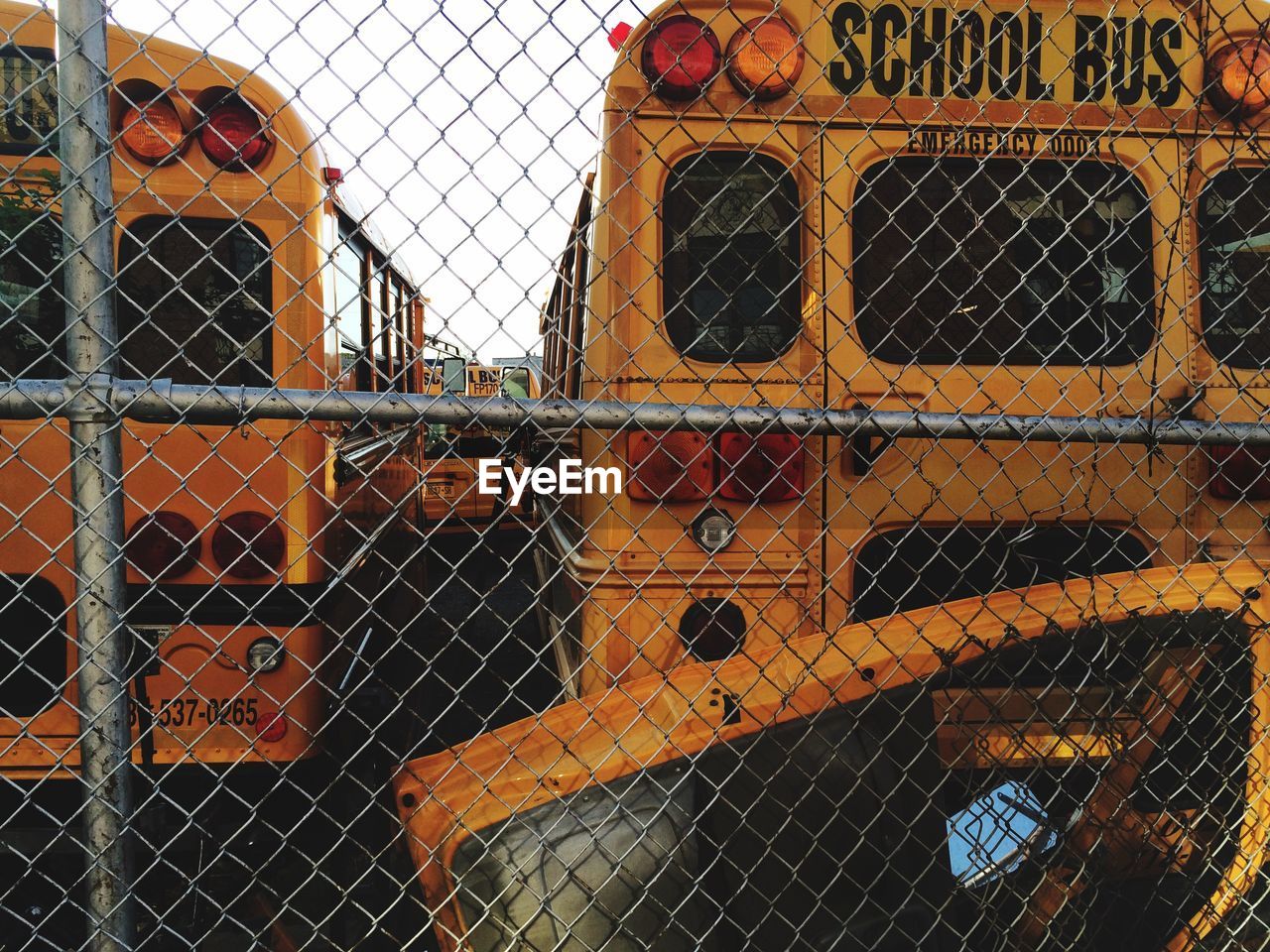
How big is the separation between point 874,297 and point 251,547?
2.31 m

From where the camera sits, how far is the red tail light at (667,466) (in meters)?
2.49

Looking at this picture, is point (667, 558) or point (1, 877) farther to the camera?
point (1, 877)

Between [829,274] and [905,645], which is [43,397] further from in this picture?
[829,274]

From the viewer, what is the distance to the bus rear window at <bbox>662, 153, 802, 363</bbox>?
2689 mm

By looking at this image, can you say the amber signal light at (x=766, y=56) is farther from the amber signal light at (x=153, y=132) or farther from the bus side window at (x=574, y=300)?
the amber signal light at (x=153, y=132)

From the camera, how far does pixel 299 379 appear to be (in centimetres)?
313

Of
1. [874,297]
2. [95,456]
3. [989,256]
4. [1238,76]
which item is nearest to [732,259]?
[874,297]

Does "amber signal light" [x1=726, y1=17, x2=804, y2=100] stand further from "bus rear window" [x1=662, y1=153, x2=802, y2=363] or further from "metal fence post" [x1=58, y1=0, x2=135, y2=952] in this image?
"metal fence post" [x1=58, y1=0, x2=135, y2=952]

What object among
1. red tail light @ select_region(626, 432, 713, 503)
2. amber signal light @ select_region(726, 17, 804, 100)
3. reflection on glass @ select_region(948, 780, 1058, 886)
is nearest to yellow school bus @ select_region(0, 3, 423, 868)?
red tail light @ select_region(626, 432, 713, 503)

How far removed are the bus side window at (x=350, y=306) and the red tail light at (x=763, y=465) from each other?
1.86m

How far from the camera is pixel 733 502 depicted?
263cm

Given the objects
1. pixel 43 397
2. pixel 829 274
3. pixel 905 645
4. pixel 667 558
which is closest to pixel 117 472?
pixel 43 397

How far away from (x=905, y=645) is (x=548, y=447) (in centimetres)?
218

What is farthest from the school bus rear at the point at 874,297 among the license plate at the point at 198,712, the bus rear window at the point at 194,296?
the bus rear window at the point at 194,296
